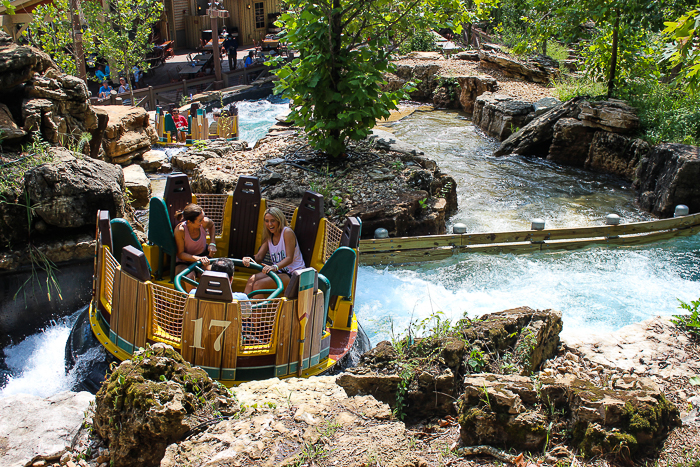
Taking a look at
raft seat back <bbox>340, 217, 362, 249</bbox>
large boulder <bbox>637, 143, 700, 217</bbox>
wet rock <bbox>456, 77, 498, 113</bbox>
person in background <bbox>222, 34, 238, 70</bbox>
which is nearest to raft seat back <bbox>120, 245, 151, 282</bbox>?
raft seat back <bbox>340, 217, 362, 249</bbox>

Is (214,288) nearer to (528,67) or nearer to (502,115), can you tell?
(502,115)

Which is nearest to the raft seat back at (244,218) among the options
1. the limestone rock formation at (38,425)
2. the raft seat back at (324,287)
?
the raft seat back at (324,287)

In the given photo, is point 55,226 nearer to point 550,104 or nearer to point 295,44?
point 295,44

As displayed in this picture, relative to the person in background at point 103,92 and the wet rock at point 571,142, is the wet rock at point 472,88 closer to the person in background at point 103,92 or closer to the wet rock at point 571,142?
the wet rock at point 571,142

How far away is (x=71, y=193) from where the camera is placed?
19.2 feet

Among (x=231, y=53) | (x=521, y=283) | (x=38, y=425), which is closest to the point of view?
(x=38, y=425)

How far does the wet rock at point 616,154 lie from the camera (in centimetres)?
1092

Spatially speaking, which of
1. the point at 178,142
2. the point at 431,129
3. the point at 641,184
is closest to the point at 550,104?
the point at 431,129

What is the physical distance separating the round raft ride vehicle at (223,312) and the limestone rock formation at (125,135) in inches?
261

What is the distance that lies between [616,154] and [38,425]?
11.6m

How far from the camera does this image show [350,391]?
127 inches

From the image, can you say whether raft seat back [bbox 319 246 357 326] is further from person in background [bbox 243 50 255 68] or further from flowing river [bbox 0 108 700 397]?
person in background [bbox 243 50 255 68]

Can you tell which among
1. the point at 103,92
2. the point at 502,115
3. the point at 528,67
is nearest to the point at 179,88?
the point at 103,92

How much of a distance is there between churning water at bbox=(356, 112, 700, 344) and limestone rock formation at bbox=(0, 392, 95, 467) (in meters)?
3.05
